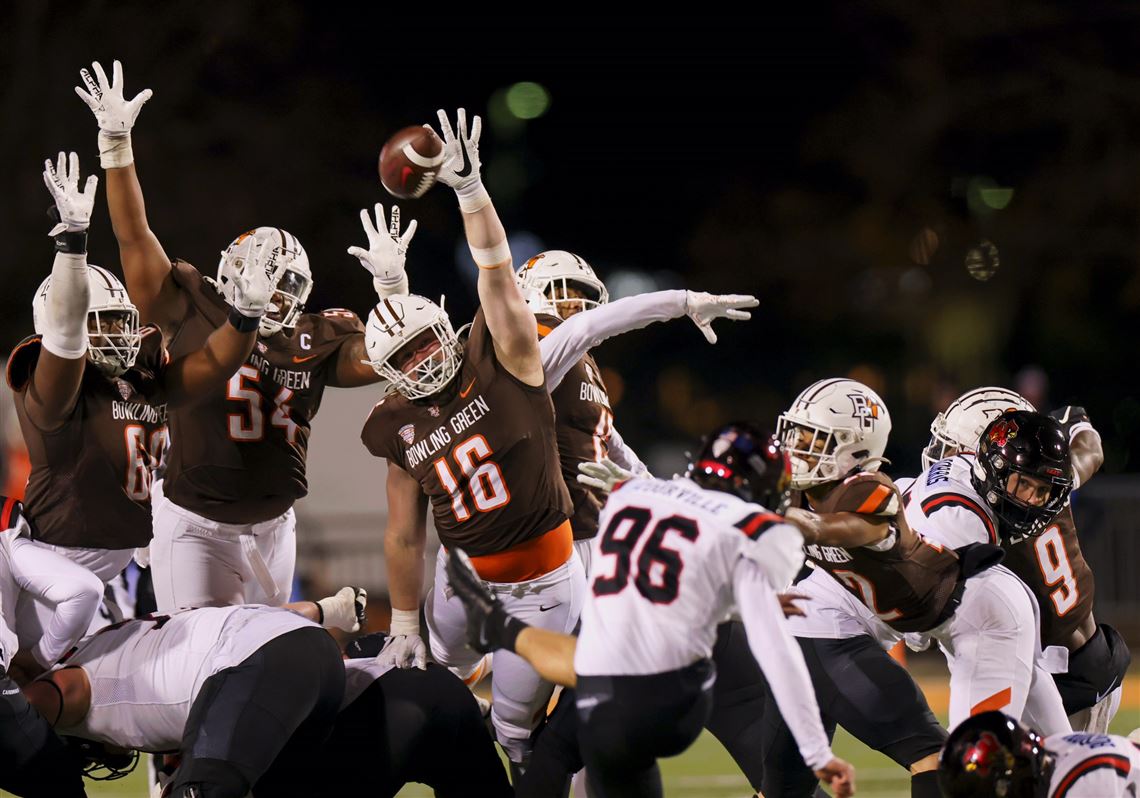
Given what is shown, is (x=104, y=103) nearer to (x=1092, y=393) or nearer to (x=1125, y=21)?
(x=1092, y=393)

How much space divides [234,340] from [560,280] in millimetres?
1511

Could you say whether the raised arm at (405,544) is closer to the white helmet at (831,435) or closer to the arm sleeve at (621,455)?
the arm sleeve at (621,455)

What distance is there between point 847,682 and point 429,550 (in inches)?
282

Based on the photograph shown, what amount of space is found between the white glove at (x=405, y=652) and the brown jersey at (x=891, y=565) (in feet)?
4.57

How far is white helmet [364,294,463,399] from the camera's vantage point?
5.35 meters

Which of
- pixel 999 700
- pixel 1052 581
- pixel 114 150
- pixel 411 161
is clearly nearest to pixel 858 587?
pixel 999 700

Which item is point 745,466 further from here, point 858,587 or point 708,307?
point 708,307

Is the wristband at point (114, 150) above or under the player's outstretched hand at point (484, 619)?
above

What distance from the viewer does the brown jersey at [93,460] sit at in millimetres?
5555

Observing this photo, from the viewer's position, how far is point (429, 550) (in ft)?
40.1

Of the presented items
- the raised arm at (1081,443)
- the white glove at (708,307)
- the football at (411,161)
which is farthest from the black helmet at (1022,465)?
the football at (411,161)

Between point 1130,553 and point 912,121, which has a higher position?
point 912,121

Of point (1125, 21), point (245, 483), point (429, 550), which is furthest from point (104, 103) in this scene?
point (1125, 21)

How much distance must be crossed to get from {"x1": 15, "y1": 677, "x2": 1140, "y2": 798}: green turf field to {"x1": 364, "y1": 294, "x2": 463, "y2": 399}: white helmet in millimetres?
2566
